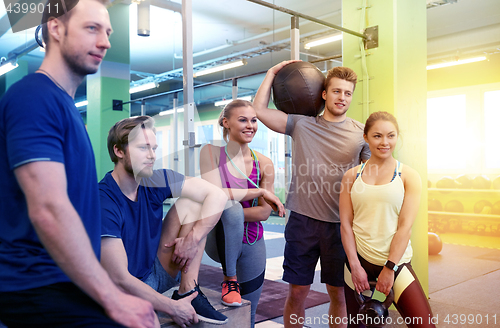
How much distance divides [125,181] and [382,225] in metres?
1.13

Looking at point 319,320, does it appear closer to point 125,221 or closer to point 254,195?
point 254,195

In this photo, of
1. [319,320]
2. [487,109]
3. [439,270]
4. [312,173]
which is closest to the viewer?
[312,173]

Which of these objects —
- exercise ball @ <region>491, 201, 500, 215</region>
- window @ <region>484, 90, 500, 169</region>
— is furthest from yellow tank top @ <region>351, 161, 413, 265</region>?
window @ <region>484, 90, 500, 169</region>

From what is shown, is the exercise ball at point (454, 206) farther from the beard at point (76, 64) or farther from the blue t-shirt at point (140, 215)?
the beard at point (76, 64)

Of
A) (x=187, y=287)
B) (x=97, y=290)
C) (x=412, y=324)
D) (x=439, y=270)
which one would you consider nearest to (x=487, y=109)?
(x=439, y=270)

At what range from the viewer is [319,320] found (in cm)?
269

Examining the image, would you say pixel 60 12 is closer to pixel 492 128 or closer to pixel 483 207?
pixel 483 207

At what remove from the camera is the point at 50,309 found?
0.83 metres

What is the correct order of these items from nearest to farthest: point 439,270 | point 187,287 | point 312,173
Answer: point 187,287
point 312,173
point 439,270

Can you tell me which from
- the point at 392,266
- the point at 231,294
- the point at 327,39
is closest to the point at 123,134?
the point at 231,294

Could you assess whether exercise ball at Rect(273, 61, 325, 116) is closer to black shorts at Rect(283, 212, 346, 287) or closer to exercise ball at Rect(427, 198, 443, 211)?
black shorts at Rect(283, 212, 346, 287)

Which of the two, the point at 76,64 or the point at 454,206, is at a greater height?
the point at 76,64

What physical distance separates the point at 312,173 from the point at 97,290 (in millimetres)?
1442

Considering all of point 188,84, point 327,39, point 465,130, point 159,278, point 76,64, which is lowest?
point 159,278
